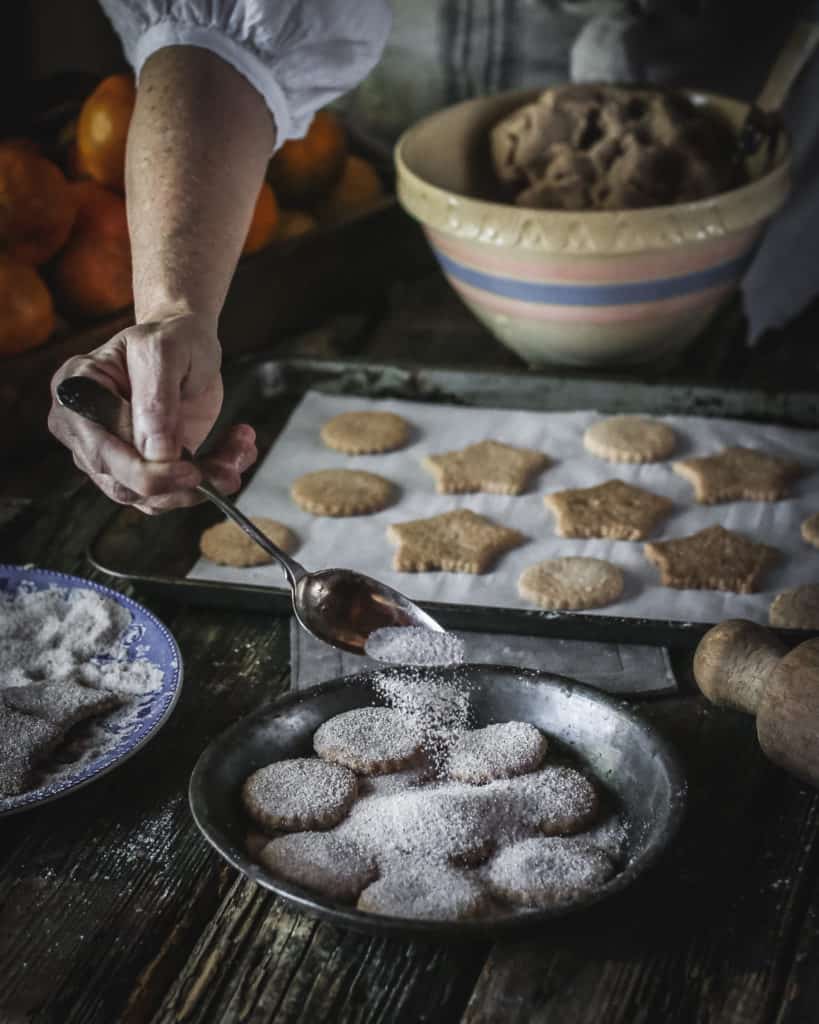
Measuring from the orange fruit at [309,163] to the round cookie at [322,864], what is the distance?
5.16 ft

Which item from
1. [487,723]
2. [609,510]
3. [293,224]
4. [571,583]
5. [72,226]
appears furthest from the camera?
[293,224]

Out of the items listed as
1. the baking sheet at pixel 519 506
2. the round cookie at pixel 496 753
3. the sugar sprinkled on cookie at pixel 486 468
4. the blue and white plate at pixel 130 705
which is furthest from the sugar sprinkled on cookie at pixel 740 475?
the blue and white plate at pixel 130 705

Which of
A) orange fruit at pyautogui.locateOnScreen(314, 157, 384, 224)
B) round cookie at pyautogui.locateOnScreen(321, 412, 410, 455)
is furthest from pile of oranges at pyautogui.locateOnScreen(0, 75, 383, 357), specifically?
round cookie at pyautogui.locateOnScreen(321, 412, 410, 455)

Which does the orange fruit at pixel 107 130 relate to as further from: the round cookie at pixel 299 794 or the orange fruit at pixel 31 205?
the round cookie at pixel 299 794

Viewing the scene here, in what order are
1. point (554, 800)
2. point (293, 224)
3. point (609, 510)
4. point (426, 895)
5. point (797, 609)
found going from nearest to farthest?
1. point (426, 895)
2. point (554, 800)
3. point (797, 609)
4. point (609, 510)
5. point (293, 224)

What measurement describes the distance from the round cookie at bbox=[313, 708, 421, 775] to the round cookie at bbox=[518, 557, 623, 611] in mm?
404

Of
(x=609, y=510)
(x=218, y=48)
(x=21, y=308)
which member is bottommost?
(x=609, y=510)

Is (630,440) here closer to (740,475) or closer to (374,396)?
(740,475)

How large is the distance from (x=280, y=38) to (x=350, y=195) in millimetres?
828

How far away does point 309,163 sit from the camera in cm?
236

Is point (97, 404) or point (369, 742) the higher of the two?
point (97, 404)

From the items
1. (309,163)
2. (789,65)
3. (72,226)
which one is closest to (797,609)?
(789,65)

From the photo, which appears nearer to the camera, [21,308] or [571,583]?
[571,583]

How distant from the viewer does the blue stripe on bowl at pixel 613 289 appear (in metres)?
1.93
